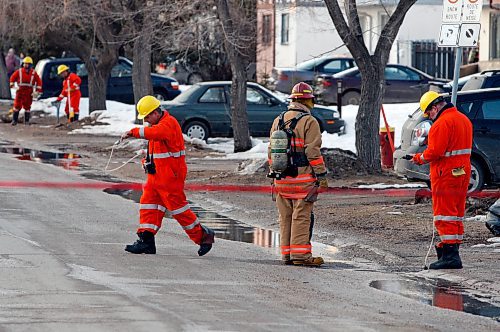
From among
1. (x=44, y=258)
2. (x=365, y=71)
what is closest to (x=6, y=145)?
(x=365, y=71)

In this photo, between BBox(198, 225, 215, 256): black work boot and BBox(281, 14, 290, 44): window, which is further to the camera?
BBox(281, 14, 290, 44): window

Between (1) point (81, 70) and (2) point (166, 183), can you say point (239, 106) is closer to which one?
(2) point (166, 183)

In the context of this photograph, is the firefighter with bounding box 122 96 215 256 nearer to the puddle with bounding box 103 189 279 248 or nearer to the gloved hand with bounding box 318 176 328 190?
the gloved hand with bounding box 318 176 328 190

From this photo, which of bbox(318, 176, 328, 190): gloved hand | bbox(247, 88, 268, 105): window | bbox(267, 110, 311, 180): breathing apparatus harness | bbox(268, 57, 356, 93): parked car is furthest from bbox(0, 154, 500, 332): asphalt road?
bbox(268, 57, 356, 93): parked car

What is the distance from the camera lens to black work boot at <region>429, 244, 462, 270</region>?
418 inches

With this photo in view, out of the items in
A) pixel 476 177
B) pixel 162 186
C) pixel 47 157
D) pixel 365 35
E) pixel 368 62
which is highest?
pixel 365 35

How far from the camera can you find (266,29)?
44375 mm

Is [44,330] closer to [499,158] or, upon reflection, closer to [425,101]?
[425,101]

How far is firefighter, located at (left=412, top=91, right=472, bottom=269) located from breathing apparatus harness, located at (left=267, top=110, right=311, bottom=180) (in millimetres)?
1144

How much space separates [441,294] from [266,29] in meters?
35.4

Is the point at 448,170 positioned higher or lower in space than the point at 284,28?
lower

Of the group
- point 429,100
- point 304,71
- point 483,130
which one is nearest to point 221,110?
point 483,130

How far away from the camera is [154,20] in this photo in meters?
23.6

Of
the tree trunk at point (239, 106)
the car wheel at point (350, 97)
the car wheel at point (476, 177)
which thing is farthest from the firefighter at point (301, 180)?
the car wheel at point (350, 97)
